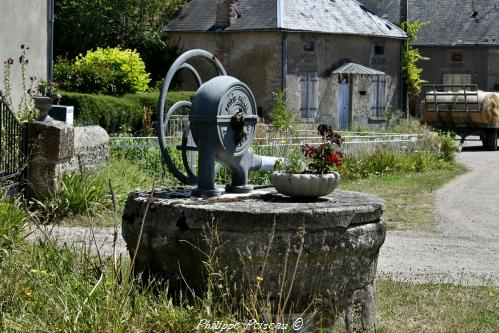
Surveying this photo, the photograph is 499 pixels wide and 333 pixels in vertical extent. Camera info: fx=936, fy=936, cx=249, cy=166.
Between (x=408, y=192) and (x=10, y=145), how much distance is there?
25.9 ft

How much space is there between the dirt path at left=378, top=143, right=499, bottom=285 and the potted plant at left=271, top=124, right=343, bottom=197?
8.24ft

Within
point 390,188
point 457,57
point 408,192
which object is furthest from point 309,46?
point 408,192

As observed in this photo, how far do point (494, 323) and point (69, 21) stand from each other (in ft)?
87.4

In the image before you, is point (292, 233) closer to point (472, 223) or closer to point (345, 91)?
point (472, 223)

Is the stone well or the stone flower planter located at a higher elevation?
the stone flower planter

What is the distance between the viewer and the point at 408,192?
54.8 feet

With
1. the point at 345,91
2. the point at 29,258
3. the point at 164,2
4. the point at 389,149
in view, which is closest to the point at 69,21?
the point at 164,2

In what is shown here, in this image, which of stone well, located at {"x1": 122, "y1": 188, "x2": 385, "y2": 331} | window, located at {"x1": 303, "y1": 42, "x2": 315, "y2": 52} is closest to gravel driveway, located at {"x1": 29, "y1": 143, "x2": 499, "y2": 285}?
stone well, located at {"x1": 122, "y1": 188, "x2": 385, "y2": 331}

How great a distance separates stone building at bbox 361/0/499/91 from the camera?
40.3 m

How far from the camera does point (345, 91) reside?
110ft

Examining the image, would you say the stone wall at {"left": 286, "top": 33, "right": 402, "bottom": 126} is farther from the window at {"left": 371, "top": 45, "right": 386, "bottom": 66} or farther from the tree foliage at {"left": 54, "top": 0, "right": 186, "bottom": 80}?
the tree foliage at {"left": 54, "top": 0, "right": 186, "bottom": 80}

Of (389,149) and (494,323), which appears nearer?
(494,323)

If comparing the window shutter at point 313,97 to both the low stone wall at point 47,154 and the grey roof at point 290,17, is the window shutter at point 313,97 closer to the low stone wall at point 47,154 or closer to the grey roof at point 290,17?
the grey roof at point 290,17

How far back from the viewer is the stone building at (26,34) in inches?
676
